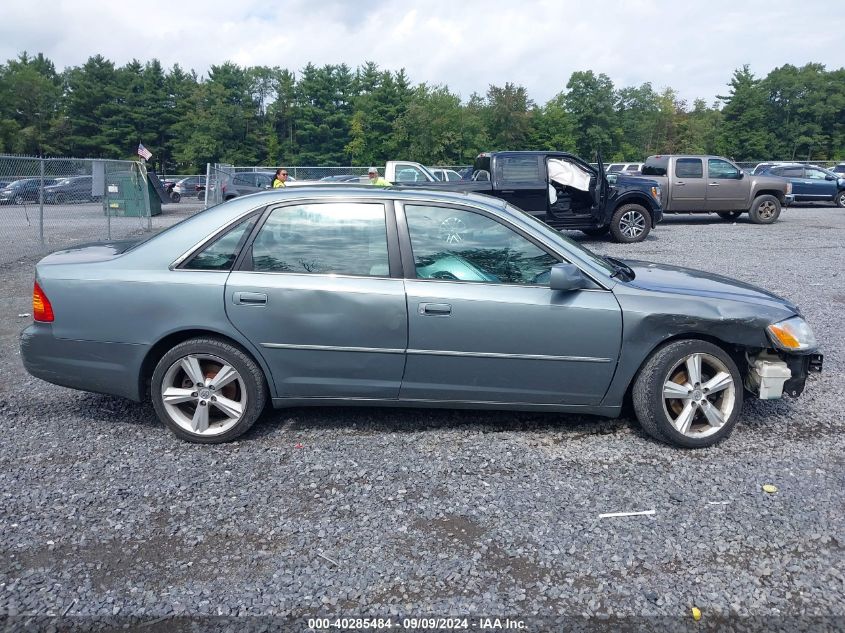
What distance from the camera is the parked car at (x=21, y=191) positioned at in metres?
11.5

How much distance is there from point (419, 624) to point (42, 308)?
3.15 metres

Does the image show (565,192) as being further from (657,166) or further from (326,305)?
(326,305)

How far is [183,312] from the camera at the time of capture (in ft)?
13.7

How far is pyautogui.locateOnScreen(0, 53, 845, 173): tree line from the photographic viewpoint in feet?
175

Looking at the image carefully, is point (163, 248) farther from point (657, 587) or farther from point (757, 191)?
point (757, 191)

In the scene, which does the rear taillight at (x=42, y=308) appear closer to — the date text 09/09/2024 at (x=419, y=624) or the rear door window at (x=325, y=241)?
the rear door window at (x=325, y=241)

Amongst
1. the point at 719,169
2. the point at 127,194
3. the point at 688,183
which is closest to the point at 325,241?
the point at 127,194

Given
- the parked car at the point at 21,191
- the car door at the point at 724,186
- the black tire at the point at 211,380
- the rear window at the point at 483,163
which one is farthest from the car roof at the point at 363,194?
the car door at the point at 724,186

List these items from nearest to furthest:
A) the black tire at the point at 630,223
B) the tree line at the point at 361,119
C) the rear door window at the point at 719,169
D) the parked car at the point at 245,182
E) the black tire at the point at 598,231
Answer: the black tire at the point at 630,223 < the black tire at the point at 598,231 < the rear door window at the point at 719,169 < the parked car at the point at 245,182 < the tree line at the point at 361,119

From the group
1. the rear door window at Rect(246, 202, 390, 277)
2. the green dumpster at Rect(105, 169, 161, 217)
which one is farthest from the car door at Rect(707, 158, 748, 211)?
the rear door window at Rect(246, 202, 390, 277)

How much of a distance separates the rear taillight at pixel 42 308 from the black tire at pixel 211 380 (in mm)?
760

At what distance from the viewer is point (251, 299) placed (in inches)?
164

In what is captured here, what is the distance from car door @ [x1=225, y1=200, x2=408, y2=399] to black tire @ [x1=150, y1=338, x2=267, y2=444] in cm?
13

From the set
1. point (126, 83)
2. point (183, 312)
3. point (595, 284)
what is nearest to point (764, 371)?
point (595, 284)
